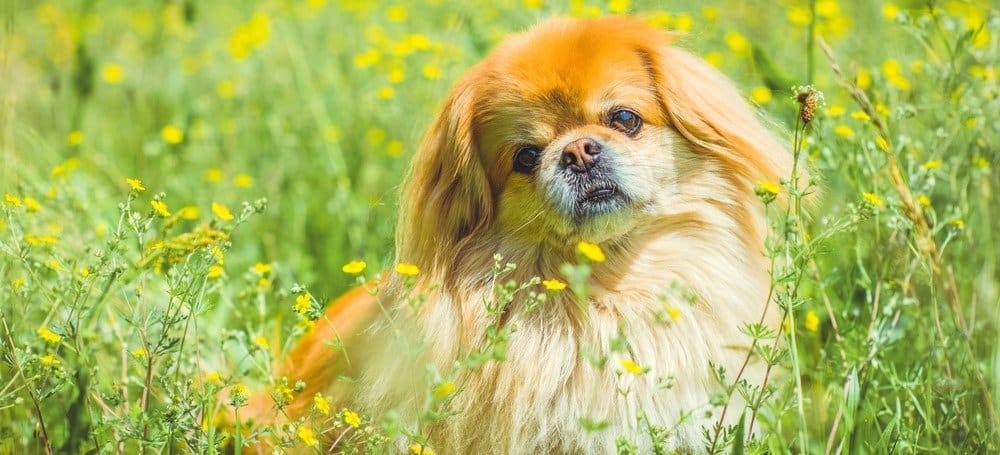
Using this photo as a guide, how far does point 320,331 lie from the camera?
11.7ft

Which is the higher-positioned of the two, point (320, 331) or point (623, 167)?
point (623, 167)

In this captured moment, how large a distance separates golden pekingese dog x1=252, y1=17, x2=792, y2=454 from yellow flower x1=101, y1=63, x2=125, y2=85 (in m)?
2.79

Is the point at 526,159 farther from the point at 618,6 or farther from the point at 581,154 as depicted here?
the point at 618,6

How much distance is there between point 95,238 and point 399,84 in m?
1.61

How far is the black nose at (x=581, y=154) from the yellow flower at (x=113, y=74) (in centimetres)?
331

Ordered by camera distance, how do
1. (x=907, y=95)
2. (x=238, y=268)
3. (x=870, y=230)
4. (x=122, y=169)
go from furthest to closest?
(x=122, y=169)
(x=238, y=268)
(x=907, y=95)
(x=870, y=230)

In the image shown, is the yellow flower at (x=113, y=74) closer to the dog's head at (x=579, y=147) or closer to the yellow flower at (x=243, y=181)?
the yellow flower at (x=243, y=181)

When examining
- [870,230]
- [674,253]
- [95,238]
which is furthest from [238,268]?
[870,230]

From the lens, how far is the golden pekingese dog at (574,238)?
2.89 m

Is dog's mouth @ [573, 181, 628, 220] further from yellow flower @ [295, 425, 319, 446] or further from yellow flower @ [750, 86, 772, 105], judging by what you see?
yellow flower @ [750, 86, 772, 105]

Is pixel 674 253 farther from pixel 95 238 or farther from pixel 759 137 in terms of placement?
pixel 95 238

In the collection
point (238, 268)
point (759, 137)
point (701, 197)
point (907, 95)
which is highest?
point (907, 95)

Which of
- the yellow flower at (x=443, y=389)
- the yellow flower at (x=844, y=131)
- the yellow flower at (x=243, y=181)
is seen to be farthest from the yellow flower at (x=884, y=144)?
the yellow flower at (x=243, y=181)

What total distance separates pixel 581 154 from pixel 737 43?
2111 millimetres
